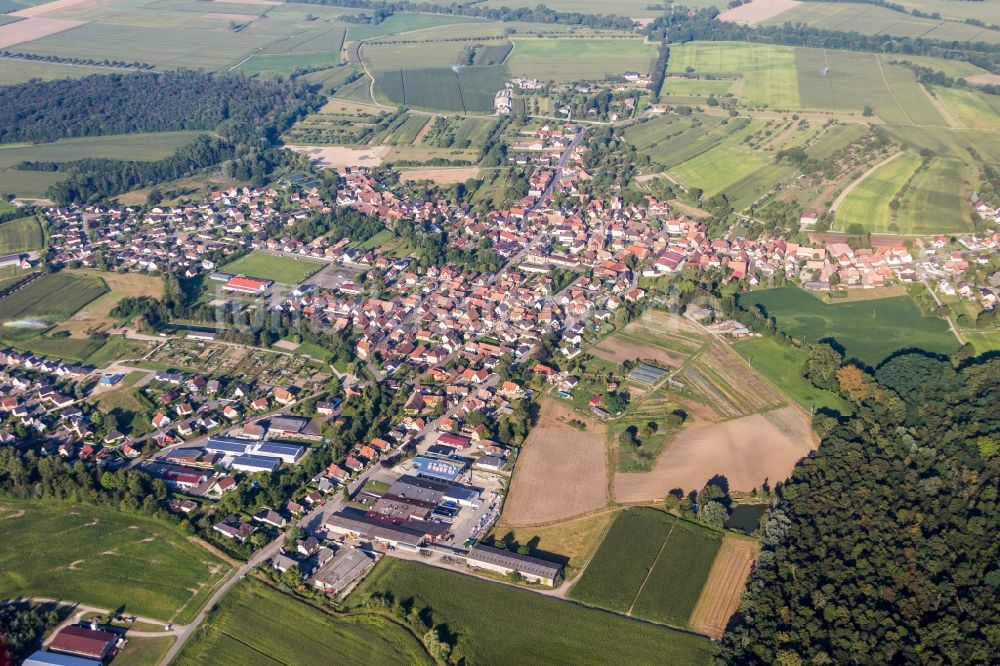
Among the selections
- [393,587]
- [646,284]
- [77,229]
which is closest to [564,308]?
[646,284]

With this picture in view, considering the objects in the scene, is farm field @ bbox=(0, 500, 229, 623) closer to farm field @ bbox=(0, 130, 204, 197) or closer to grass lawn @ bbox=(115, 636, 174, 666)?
grass lawn @ bbox=(115, 636, 174, 666)

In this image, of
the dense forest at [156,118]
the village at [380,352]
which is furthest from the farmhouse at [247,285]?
the dense forest at [156,118]

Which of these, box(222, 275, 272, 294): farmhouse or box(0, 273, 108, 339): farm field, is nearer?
box(0, 273, 108, 339): farm field

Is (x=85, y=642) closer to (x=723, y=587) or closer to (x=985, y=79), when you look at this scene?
(x=723, y=587)

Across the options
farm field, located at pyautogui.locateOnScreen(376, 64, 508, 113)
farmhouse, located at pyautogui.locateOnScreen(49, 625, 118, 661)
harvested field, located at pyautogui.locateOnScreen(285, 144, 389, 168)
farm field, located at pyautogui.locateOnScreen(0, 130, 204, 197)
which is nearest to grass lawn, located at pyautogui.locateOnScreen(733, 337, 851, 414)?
farmhouse, located at pyautogui.locateOnScreen(49, 625, 118, 661)

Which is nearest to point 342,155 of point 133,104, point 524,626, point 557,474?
point 133,104

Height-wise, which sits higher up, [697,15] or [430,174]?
[697,15]

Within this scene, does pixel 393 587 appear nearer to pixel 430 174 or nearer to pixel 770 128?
pixel 430 174
